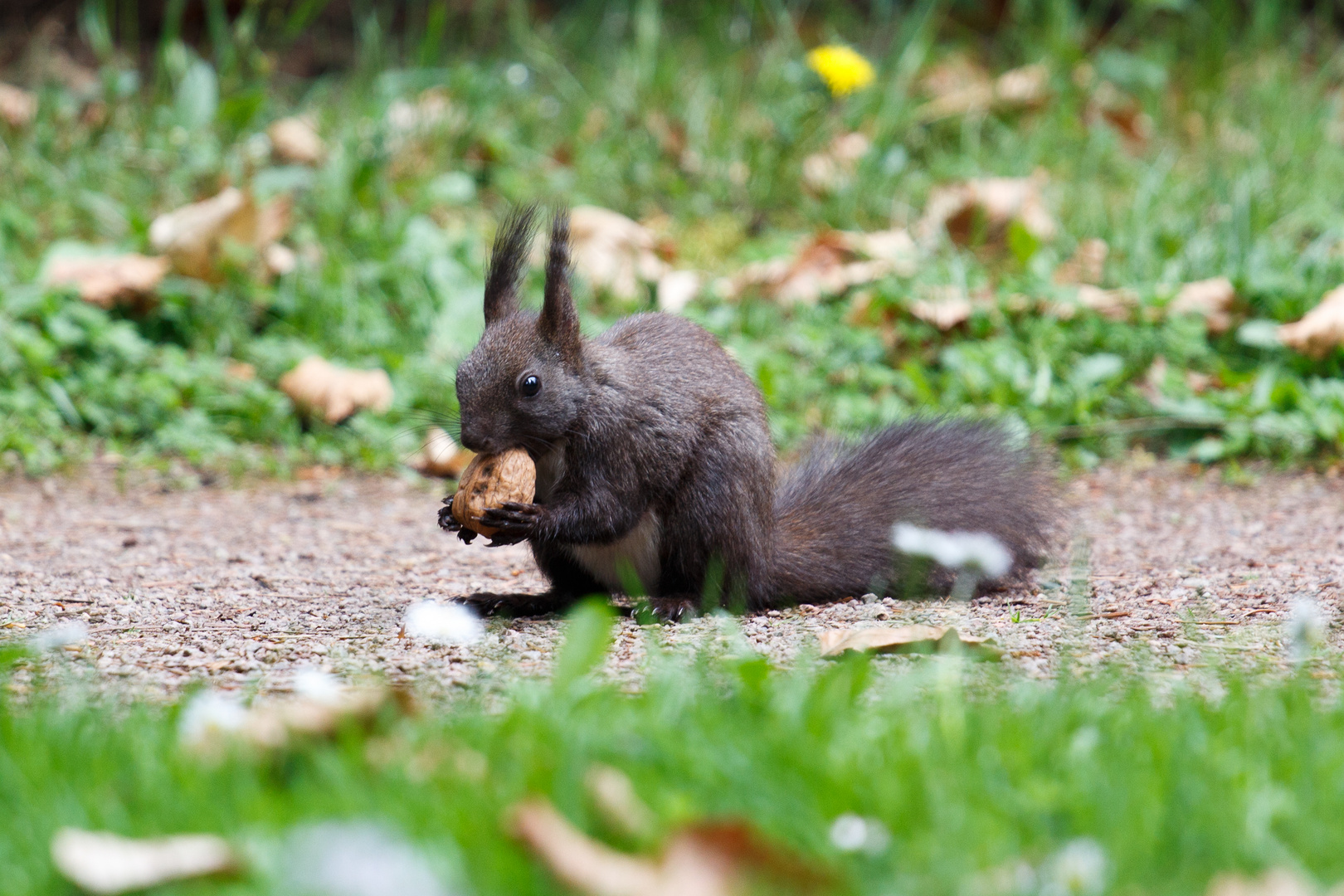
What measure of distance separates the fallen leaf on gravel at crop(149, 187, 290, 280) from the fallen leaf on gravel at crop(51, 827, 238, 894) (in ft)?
13.7

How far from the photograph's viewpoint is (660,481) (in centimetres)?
305

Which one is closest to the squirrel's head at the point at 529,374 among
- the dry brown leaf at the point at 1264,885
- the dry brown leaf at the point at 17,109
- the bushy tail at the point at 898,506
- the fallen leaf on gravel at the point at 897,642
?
the bushy tail at the point at 898,506

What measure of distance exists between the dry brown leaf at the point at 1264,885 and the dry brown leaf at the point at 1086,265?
14.3 ft

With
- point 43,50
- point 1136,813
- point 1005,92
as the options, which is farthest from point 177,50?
point 1136,813

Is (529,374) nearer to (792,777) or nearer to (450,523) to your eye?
(450,523)

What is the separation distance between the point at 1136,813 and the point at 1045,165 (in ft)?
18.5

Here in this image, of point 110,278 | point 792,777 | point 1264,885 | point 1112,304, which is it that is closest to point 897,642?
point 792,777

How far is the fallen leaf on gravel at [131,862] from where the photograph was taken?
138 centimetres

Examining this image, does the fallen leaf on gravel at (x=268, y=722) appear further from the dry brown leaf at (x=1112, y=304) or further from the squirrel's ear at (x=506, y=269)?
the dry brown leaf at (x=1112, y=304)

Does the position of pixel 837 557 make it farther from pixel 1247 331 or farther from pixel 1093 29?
pixel 1093 29

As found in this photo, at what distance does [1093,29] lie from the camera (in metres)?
8.52

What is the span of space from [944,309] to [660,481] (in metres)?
2.40

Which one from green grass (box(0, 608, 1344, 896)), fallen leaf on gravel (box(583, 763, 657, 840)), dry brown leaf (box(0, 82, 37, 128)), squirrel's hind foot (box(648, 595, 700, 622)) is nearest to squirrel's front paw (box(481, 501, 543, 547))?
squirrel's hind foot (box(648, 595, 700, 622))

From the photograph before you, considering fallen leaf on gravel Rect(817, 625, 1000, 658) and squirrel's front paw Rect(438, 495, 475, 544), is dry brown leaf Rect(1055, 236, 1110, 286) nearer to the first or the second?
squirrel's front paw Rect(438, 495, 475, 544)
